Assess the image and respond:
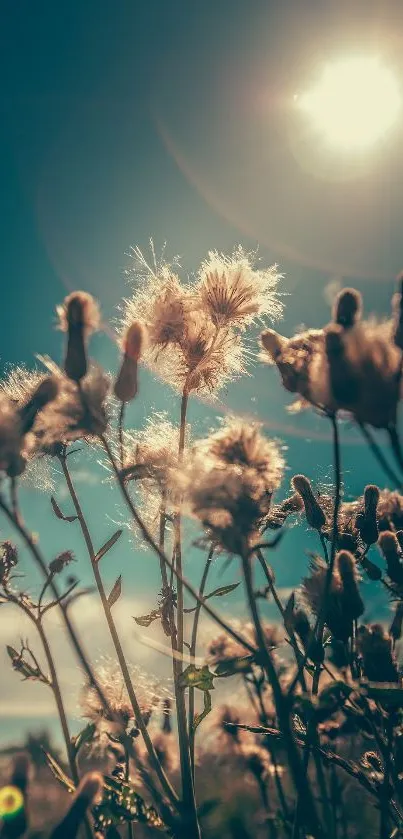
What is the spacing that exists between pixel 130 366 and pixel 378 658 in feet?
5.88

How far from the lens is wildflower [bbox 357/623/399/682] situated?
2.44 meters

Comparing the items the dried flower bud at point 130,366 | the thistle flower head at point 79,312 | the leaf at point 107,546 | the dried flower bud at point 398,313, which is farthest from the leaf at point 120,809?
the dried flower bud at point 398,313

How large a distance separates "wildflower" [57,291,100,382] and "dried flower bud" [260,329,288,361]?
90 cm

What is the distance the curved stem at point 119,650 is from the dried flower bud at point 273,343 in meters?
1.35

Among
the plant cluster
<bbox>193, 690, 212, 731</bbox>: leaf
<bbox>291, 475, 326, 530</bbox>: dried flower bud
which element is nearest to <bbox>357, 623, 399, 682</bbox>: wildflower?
the plant cluster

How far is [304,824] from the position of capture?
108 inches

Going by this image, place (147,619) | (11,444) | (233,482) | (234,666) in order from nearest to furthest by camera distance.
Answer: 1. (234,666)
2. (233,482)
3. (11,444)
4. (147,619)

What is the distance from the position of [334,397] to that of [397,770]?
71.1 inches

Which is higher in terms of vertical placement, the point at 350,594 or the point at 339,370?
the point at 339,370

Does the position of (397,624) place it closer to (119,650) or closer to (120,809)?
(119,650)

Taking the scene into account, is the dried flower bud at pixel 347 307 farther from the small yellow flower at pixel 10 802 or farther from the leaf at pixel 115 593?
the small yellow flower at pixel 10 802

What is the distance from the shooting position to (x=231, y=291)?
3.93 meters

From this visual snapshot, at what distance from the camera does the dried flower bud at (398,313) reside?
7.76 ft

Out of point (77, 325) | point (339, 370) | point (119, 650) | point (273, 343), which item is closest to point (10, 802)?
point (119, 650)
